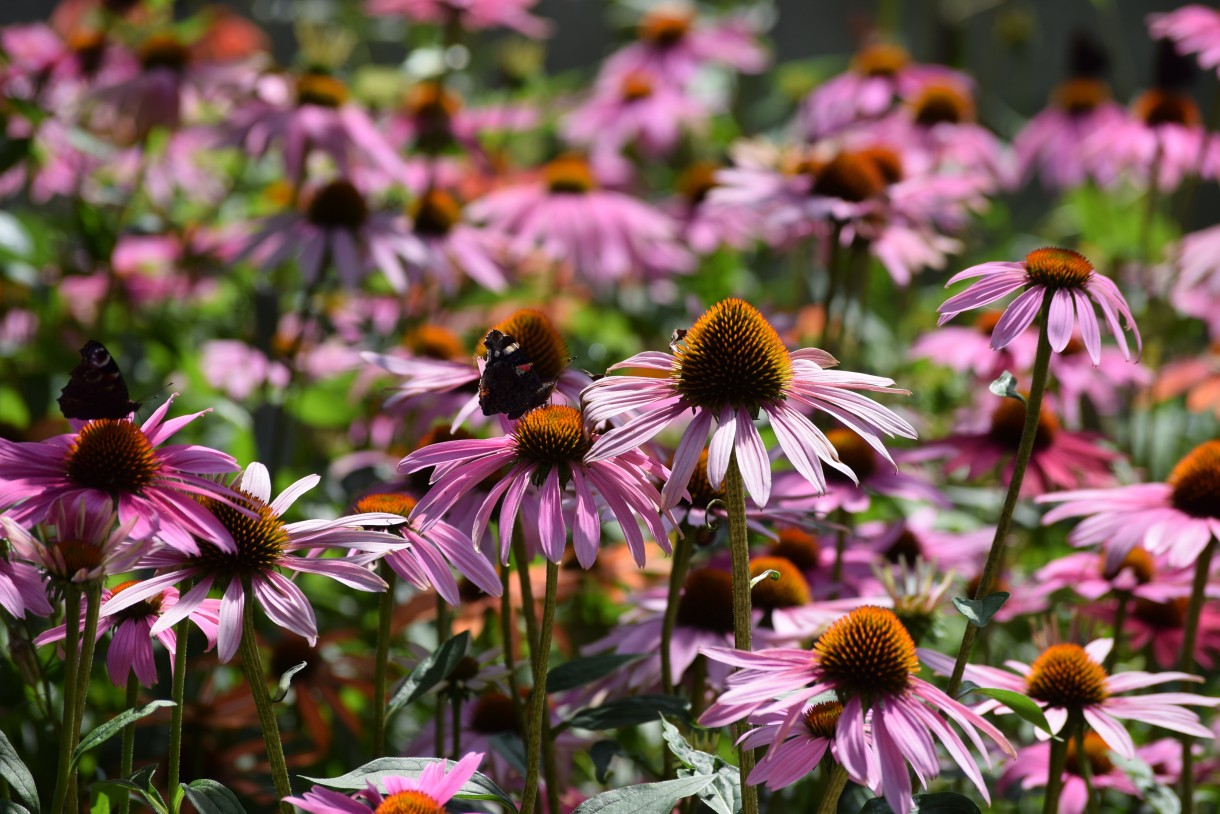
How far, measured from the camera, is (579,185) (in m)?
3.03

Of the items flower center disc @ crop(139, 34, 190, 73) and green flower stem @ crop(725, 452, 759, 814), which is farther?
flower center disc @ crop(139, 34, 190, 73)

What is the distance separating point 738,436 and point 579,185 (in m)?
Answer: 2.04

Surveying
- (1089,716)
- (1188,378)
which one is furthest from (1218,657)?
(1089,716)

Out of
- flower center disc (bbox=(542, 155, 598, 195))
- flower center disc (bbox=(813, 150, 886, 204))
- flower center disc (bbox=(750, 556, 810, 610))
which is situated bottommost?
flower center disc (bbox=(750, 556, 810, 610))

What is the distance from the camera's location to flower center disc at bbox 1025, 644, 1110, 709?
1.33m

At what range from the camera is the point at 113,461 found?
3.43 feet

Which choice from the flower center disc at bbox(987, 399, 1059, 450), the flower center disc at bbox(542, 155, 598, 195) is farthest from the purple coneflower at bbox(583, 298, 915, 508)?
the flower center disc at bbox(542, 155, 598, 195)

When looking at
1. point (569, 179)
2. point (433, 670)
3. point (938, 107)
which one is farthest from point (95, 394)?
point (938, 107)

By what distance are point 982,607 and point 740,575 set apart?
0.21 meters

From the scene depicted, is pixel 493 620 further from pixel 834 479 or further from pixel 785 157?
pixel 785 157

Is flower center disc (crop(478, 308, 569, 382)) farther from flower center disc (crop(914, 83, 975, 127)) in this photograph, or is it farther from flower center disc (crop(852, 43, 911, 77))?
flower center disc (crop(852, 43, 911, 77))

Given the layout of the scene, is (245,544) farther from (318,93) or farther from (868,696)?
(318,93)

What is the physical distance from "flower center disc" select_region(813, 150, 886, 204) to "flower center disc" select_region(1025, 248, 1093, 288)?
975 millimetres

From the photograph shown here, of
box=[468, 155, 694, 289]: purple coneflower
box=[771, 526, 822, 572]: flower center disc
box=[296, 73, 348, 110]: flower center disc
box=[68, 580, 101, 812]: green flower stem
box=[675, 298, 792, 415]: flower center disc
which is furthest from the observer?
box=[468, 155, 694, 289]: purple coneflower
